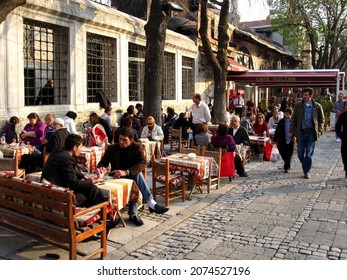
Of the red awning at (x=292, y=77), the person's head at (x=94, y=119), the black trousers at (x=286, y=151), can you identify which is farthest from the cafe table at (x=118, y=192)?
the red awning at (x=292, y=77)

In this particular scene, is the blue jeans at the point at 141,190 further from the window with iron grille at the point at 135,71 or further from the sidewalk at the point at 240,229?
the window with iron grille at the point at 135,71

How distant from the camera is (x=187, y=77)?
20.0 metres

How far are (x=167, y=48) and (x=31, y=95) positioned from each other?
7.74m

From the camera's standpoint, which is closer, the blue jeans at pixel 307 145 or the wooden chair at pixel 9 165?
the wooden chair at pixel 9 165

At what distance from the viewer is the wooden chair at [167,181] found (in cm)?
623

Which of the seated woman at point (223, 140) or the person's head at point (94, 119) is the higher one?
the person's head at point (94, 119)

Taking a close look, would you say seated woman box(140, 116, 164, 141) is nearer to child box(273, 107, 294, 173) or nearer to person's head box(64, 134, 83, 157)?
child box(273, 107, 294, 173)

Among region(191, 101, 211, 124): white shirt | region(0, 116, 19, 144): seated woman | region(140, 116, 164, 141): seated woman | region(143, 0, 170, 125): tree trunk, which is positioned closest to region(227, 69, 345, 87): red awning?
region(191, 101, 211, 124): white shirt

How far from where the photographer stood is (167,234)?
514cm

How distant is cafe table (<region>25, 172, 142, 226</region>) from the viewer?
474 cm

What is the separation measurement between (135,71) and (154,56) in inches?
220

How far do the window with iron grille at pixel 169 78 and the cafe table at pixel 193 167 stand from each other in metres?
10.9

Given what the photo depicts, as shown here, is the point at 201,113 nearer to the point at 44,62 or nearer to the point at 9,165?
Result: the point at 44,62

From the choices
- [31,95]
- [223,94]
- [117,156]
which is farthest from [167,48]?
[117,156]
